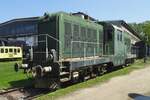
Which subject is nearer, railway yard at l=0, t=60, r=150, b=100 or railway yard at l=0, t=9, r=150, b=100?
railway yard at l=0, t=60, r=150, b=100

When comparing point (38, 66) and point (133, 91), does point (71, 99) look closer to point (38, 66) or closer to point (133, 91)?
point (38, 66)

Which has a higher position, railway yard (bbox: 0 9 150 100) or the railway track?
railway yard (bbox: 0 9 150 100)

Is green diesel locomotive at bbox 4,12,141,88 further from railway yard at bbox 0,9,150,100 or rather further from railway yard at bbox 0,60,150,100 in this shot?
railway yard at bbox 0,60,150,100

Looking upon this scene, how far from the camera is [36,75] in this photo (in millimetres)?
14727

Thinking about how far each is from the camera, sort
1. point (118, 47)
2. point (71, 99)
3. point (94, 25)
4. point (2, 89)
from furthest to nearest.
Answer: point (118, 47), point (94, 25), point (2, 89), point (71, 99)

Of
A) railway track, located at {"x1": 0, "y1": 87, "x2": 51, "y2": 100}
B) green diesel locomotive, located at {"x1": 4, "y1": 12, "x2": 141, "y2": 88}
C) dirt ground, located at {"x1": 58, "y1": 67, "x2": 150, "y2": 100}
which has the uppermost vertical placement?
green diesel locomotive, located at {"x1": 4, "y1": 12, "x2": 141, "y2": 88}

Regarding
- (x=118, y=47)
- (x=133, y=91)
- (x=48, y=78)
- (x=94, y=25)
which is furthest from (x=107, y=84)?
(x=118, y=47)

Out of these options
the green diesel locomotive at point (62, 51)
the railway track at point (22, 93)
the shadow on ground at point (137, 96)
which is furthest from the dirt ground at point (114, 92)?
the railway track at point (22, 93)

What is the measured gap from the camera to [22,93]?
1519cm

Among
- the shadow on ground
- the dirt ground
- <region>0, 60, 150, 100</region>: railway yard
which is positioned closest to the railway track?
<region>0, 60, 150, 100</region>: railway yard

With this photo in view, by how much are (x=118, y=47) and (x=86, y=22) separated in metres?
6.78

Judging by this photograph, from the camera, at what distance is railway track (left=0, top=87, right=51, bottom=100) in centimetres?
1402

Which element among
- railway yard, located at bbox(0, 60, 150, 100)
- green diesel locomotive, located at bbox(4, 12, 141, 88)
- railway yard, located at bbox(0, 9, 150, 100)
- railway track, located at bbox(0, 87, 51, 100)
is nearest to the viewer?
railway yard, located at bbox(0, 60, 150, 100)

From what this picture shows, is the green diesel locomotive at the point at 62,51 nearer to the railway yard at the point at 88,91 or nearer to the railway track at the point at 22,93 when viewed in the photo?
the railway track at the point at 22,93
